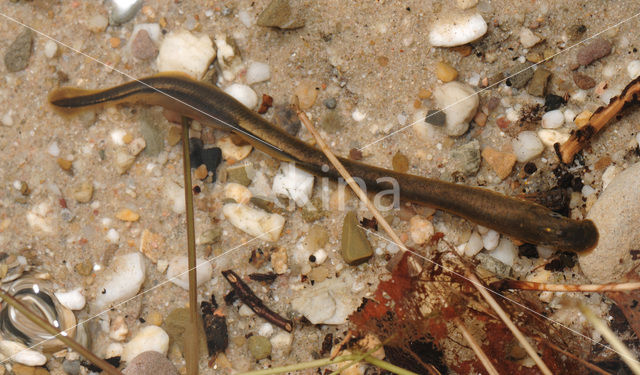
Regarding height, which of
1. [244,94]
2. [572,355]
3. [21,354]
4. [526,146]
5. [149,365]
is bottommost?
[21,354]

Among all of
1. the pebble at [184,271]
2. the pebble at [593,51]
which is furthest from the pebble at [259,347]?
the pebble at [593,51]

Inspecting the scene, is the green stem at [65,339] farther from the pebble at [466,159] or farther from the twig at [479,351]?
the pebble at [466,159]

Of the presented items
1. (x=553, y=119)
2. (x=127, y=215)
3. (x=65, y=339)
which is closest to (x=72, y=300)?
(x=65, y=339)

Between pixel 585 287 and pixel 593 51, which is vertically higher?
pixel 593 51

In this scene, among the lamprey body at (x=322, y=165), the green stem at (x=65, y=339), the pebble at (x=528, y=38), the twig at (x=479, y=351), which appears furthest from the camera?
the pebble at (x=528, y=38)

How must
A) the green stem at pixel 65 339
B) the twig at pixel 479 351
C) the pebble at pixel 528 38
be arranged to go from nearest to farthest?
1. the twig at pixel 479 351
2. the green stem at pixel 65 339
3. the pebble at pixel 528 38

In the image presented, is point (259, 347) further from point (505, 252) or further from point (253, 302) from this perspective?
point (505, 252)

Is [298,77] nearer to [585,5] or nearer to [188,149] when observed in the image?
[188,149]
